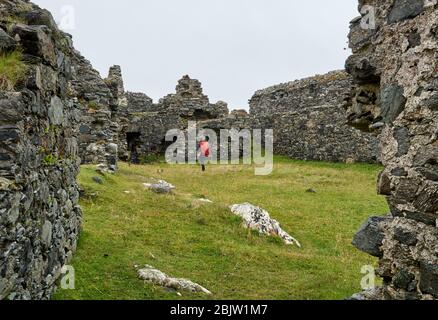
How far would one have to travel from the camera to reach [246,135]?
29.9 metres

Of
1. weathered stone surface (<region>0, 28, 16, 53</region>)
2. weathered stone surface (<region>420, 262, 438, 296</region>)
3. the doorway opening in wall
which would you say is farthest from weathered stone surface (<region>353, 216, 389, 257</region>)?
Result: the doorway opening in wall

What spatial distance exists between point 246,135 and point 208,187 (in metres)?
12.1

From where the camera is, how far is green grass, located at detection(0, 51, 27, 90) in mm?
5371

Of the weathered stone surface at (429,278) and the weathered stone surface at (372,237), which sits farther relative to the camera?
the weathered stone surface at (372,237)

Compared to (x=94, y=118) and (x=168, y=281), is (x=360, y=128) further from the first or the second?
(x=94, y=118)

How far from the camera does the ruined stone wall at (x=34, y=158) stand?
5.13 m

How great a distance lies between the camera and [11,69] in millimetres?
5555

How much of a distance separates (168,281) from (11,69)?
4.02 m

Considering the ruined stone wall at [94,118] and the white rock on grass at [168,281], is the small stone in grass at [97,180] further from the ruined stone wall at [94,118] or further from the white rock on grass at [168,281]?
the white rock on grass at [168,281]

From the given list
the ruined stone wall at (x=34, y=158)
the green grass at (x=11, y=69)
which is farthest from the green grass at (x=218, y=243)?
the green grass at (x=11, y=69)

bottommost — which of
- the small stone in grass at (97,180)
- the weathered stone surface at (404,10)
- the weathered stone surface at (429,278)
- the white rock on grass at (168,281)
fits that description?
the white rock on grass at (168,281)

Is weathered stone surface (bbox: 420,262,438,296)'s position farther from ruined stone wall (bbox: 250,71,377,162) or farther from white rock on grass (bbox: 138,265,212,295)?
ruined stone wall (bbox: 250,71,377,162)

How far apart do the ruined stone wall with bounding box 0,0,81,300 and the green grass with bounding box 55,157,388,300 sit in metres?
0.99

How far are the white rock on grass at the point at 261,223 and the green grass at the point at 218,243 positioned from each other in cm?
25
